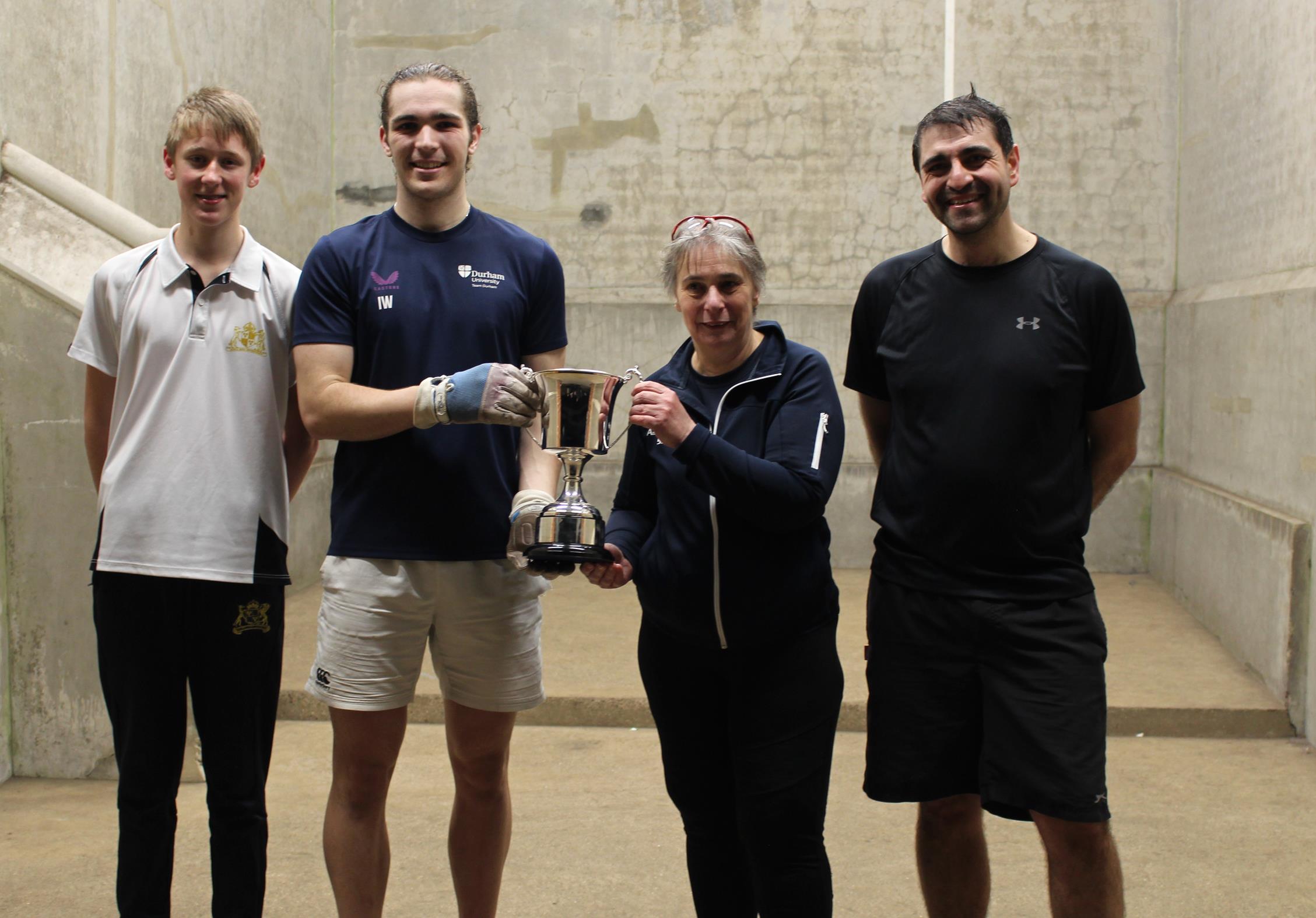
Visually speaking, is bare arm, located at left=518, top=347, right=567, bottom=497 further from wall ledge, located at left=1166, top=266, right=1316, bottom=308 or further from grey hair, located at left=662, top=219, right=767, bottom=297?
wall ledge, located at left=1166, top=266, right=1316, bottom=308

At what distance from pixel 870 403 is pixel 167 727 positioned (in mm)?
1665

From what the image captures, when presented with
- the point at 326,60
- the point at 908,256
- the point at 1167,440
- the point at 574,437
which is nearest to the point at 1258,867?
the point at 908,256

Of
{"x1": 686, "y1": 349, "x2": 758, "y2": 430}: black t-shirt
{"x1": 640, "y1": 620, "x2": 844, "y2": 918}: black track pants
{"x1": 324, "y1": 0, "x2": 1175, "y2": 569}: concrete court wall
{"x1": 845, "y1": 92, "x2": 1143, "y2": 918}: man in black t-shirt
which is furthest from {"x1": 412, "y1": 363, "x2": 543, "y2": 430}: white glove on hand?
{"x1": 324, "y1": 0, "x2": 1175, "y2": 569}: concrete court wall

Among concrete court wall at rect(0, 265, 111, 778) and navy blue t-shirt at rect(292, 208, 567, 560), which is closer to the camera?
navy blue t-shirt at rect(292, 208, 567, 560)

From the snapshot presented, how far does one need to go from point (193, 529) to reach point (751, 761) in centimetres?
123

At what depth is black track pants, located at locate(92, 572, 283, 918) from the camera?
2.59 meters

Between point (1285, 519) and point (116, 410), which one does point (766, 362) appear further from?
point (1285, 519)

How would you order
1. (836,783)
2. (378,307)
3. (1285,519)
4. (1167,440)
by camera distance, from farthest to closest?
(1167,440) → (1285,519) → (836,783) → (378,307)

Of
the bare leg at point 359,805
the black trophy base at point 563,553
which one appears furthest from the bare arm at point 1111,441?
the bare leg at point 359,805

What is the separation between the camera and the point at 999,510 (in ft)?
8.25

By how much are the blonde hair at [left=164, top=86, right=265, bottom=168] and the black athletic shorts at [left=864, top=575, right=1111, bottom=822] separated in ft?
5.43

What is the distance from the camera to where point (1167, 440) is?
7688mm

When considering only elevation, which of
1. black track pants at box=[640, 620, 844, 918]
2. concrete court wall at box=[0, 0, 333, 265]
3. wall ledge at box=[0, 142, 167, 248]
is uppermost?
concrete court wall at box=[0, 0, 333, 265]

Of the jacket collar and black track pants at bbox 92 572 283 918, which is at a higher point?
the jacket collar
